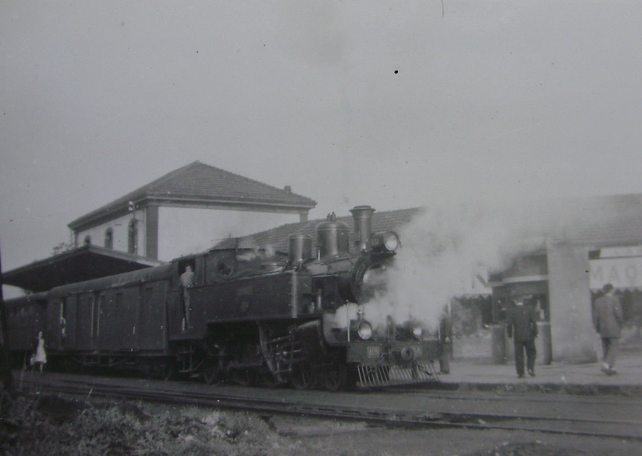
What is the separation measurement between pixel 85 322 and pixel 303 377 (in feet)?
31.6

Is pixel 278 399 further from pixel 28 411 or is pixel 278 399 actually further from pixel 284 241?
pixel 284 241

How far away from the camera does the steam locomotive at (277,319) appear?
10789 mm

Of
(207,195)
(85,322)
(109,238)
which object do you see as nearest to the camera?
(85,322)

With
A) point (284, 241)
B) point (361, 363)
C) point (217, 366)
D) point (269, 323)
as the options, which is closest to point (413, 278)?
point (361, 363)

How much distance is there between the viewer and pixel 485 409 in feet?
26.0

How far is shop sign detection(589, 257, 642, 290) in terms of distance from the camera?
15188 mm

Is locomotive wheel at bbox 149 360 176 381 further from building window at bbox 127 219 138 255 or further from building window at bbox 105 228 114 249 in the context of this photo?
building window at bbox 105 228 114 249

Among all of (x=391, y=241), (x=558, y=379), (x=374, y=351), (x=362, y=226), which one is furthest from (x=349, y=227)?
(x=558, y=379)

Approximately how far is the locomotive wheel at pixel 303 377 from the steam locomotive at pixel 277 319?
0.06 ft

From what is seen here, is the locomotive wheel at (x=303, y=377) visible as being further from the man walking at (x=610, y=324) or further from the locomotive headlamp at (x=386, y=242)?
the man walking at (x=610, y=324)

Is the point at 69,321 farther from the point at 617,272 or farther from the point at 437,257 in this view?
the point at 617,272

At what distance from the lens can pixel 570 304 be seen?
14.3 metres

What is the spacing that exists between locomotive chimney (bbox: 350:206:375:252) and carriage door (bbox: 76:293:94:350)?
1007cm

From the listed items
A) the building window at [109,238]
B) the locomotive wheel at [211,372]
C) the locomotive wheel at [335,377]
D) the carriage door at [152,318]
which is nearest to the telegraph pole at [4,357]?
the locomotive wheel at [335,377]
